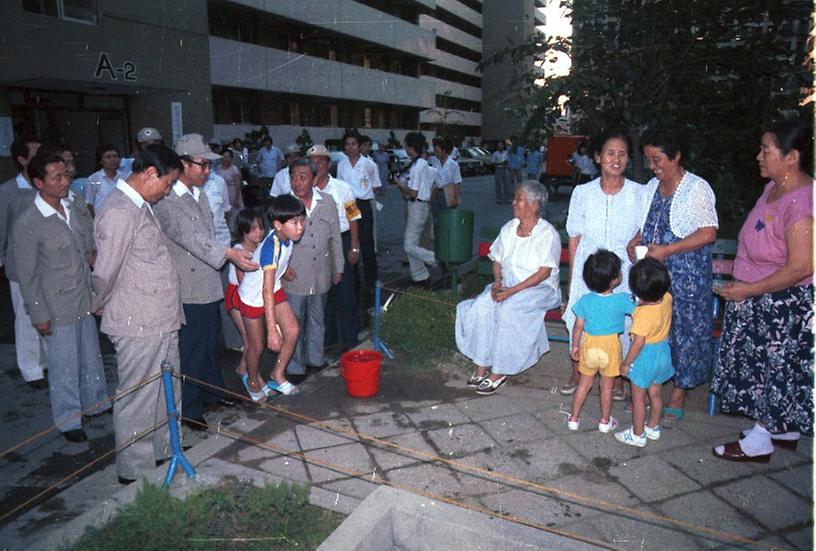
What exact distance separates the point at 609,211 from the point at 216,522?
3.35m

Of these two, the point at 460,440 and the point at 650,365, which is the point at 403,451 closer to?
the point at 460,440

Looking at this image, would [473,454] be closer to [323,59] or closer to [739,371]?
[739,371]

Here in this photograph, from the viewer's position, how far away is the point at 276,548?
9.57ft

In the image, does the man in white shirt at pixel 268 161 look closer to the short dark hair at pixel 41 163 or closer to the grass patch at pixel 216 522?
the short dark hair at pixel 41 163

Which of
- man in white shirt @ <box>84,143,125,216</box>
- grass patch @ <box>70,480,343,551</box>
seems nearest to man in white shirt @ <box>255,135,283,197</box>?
man in white shirt @ <box>84,143,125,216</box>

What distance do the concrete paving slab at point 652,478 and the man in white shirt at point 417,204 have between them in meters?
5.19

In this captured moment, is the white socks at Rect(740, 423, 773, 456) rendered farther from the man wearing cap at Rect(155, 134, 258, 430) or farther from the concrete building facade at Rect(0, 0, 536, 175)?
the concrete building facade at Rect(0, 0, 536, 175)

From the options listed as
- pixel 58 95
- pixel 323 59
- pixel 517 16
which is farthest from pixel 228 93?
pixel 517 16

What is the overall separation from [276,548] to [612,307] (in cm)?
256

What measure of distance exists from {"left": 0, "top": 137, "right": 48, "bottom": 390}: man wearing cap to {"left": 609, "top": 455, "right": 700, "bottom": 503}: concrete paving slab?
4.84 m

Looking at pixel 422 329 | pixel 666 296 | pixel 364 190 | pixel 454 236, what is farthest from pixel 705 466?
pixel 364 190

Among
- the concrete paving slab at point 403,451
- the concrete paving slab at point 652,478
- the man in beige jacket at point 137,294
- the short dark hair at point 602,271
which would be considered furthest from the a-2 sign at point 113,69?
A: the concrete paving slab at point 652,478

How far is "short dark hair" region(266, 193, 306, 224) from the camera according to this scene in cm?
462

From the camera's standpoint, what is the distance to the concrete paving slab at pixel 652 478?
359 centimetres
